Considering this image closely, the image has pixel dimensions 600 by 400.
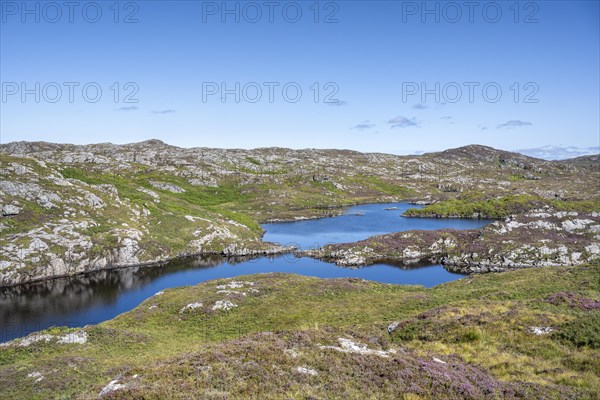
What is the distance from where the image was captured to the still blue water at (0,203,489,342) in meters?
59.2

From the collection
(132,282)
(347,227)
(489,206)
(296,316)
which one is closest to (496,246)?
(347,227)

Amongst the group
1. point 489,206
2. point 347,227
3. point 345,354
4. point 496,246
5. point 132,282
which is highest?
point 489,206

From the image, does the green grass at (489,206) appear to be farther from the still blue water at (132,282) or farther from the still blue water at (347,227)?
the still blue water at (132,282)

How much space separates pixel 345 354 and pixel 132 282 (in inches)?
2835

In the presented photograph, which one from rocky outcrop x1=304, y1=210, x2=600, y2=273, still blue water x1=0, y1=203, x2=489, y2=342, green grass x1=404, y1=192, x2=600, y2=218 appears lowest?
still blue water x1=0, y1=203, x2=489, y2=342

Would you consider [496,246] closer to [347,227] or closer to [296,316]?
[347,227]

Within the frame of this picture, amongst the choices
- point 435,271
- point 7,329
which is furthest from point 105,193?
point 435,271

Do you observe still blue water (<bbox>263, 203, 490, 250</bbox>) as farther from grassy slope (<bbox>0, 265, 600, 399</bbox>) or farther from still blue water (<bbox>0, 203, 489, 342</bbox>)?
grassy slope (<bbox>0, 265, 600, 399</bbox>)

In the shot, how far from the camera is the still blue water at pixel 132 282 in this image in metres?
59.2

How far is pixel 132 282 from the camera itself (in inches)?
3115

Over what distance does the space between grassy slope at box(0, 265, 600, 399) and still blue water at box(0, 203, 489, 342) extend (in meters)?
17.6

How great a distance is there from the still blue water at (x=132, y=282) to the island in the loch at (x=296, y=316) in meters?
5.29

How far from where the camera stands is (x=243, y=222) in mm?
137500

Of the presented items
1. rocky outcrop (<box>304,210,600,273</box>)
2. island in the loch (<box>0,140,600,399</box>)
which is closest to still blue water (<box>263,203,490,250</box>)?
island in the loch (<box>0,140,600,399</box>)
